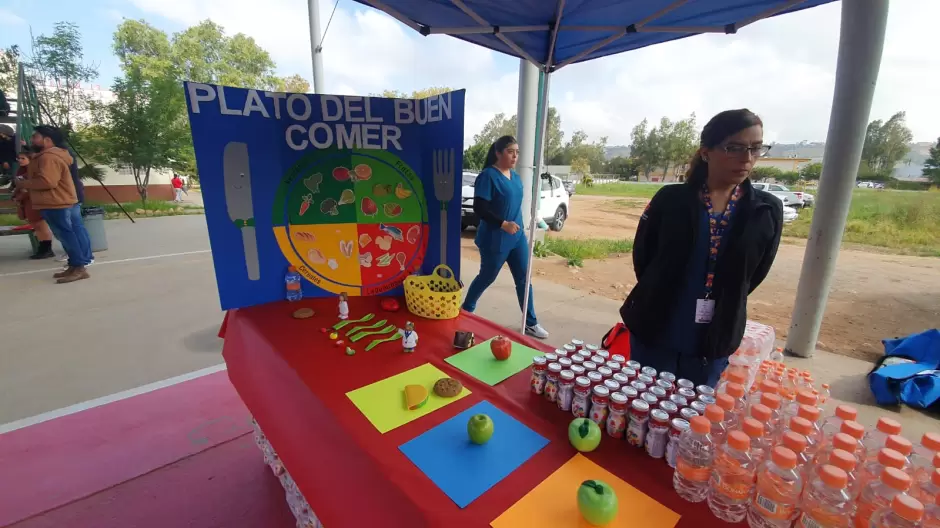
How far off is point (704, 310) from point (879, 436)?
662mm

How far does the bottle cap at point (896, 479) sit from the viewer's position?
0.59m

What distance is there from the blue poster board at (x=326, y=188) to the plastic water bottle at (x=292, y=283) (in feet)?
0.09

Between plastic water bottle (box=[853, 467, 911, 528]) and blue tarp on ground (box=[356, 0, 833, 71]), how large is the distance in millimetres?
1959

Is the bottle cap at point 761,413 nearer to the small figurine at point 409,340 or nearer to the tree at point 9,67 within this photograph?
the small figurine at point 409,340

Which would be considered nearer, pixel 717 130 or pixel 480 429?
pixel 480 429

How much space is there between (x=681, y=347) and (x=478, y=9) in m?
1.88

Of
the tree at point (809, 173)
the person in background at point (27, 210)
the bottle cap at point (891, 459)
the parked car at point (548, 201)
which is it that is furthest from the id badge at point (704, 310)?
the tree at point (809, 173)

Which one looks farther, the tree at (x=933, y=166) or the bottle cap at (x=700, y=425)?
the tree at (x=933, y=166)

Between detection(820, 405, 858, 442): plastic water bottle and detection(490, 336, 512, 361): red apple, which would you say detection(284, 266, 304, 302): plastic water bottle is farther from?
detection(820, 405, 858, 442): plastic water bottle

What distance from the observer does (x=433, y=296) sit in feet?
5.46

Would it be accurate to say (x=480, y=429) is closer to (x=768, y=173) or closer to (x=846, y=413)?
(x=846, y=413)

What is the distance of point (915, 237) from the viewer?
1012cm

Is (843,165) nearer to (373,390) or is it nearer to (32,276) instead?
(373,390)

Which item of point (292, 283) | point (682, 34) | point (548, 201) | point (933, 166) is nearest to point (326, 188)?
point (292, 283)
